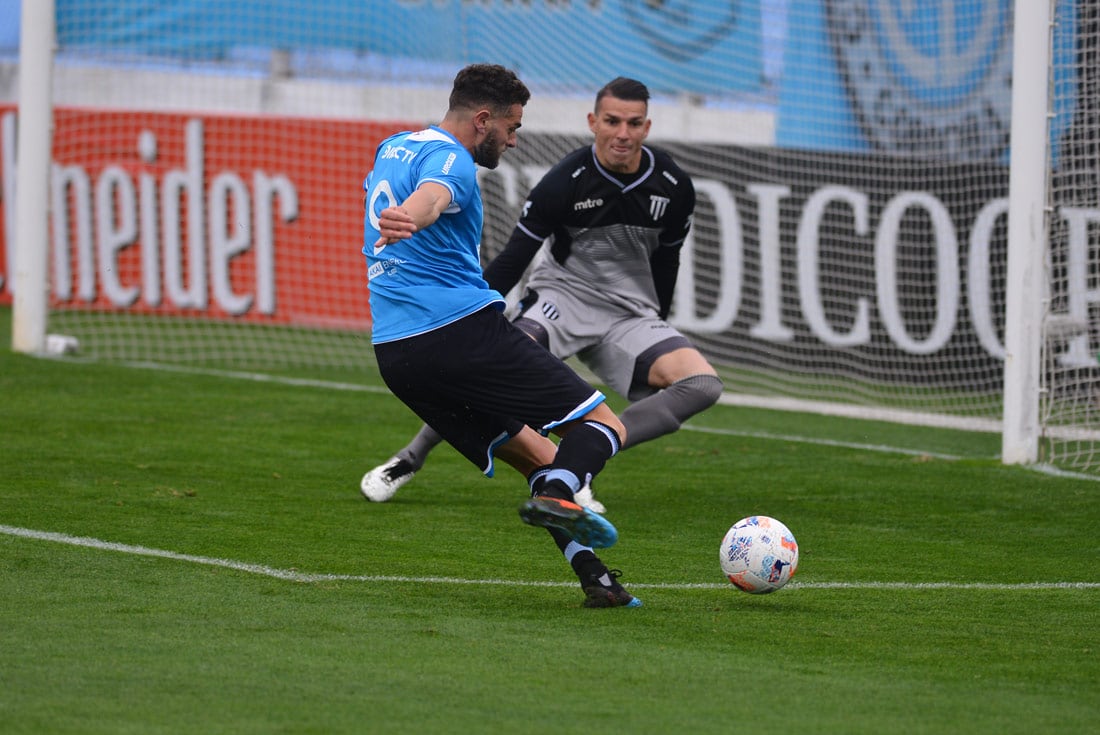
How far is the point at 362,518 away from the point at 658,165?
210 centimetres

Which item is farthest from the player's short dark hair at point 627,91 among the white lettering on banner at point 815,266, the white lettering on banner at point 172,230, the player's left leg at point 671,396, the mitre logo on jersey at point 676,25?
the white lettering on banner at point 172,230

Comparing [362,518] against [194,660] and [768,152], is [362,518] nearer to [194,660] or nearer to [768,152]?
[194,660]

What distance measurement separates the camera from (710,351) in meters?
14.4

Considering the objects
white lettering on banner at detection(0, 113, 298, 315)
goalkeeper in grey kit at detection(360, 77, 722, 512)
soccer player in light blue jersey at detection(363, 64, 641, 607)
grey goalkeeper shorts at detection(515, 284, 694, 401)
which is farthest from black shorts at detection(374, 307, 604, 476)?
white lettering on banner at detection(0, 113, 298, 315)

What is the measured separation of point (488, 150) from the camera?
18.5 ft

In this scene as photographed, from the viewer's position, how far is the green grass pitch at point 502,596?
4.28m

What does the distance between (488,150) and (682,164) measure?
928 centimetres

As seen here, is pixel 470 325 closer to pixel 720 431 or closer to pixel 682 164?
pixel 720 431

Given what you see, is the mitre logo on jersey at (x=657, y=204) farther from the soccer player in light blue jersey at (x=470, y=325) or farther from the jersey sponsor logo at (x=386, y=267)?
the jersey sponsor logo at (x=386, y=267)

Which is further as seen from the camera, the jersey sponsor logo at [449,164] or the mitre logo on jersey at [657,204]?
the mitre logo on jersey at [657,204]

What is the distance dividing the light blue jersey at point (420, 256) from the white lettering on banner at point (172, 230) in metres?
10.7

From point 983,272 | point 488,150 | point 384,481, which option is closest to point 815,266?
point 983,272

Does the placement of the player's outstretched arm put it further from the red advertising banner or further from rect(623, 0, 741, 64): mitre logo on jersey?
rect(623, 0, 741, 64): mitre logo on jersey

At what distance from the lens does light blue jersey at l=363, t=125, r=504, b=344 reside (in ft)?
18.0
